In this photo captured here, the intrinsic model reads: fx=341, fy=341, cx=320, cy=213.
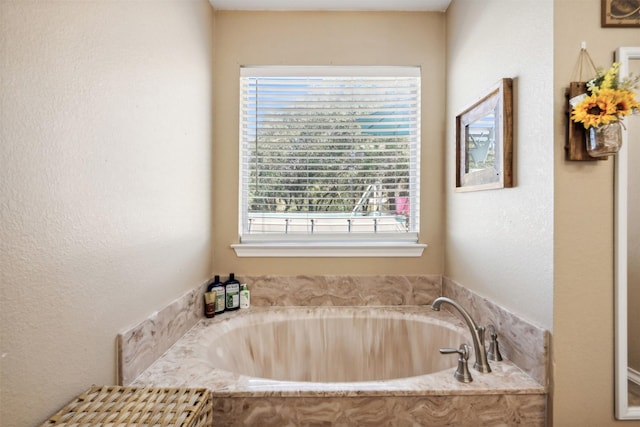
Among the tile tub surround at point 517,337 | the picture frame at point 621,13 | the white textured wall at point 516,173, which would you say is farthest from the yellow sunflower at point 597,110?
the tile tub surround at point 517,337

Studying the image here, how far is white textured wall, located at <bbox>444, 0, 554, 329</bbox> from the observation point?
1.18 m

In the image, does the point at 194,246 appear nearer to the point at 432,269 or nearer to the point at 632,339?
the point at 432,269

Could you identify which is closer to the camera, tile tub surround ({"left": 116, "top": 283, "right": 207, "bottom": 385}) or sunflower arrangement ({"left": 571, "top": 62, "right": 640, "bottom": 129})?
sunflower arrangement ({"left": 571, "top": 62, "right": 640, "bottom": 129})

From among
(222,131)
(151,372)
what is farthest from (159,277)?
(222,131)

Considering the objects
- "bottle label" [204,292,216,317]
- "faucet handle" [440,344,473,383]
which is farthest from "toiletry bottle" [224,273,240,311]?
"faucet handle" [440,344,473,383]

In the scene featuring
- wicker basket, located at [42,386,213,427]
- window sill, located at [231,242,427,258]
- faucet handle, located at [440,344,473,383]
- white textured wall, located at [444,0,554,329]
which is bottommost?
faucet handle, located at [440,344,473,383]

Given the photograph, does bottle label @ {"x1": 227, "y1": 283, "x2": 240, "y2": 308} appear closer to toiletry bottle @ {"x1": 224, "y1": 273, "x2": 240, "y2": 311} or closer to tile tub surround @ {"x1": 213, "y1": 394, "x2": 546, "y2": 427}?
toiletry bottle @ {"x1": 224, "y1": 273, "x2": 240, "y2": 311}

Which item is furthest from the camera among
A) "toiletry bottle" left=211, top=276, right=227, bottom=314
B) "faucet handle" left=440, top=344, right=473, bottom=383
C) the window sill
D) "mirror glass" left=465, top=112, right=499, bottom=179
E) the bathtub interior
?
the window sill

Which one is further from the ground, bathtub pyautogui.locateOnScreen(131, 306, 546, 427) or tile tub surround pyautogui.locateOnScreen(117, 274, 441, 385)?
tile tub surround pyautogui.locateOnScreen(117, 274, 441, 385)

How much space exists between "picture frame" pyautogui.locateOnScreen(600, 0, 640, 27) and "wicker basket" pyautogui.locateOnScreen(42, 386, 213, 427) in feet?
5.76

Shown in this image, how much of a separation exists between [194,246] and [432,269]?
1.43m

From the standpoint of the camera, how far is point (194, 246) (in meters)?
1.83

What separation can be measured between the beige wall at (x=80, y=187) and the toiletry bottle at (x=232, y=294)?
1.65 ft

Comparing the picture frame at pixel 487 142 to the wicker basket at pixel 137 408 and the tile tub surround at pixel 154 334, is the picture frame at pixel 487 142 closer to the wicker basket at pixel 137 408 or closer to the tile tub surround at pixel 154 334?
the wicker basket at pixel 137 408
